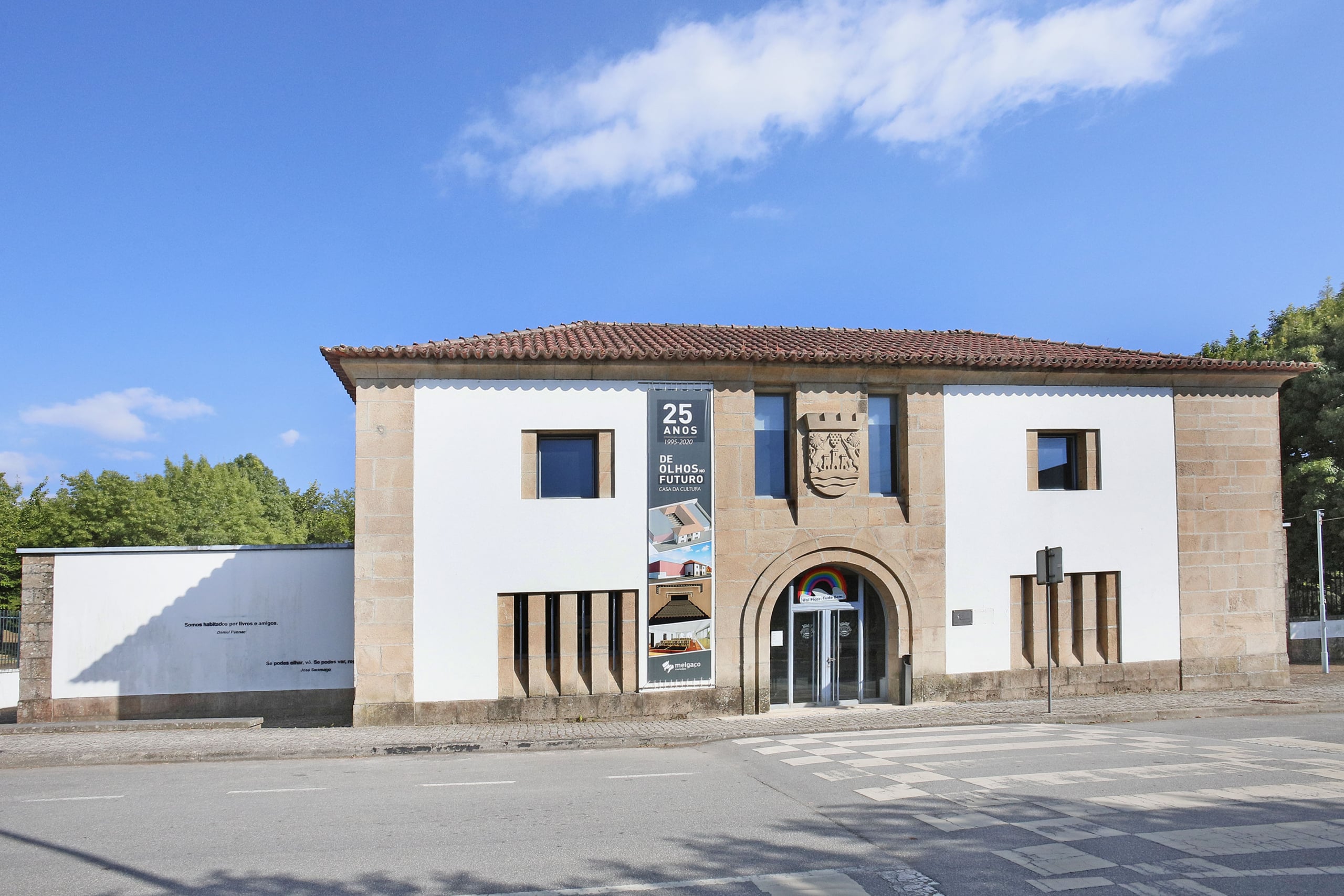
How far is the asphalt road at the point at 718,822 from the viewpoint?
19.8ft

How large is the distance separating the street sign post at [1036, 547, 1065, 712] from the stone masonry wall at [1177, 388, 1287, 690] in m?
2.64

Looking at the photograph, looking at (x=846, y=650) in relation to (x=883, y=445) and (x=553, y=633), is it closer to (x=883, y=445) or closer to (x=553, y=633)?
(x=883, y=445)

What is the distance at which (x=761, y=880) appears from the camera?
596cm

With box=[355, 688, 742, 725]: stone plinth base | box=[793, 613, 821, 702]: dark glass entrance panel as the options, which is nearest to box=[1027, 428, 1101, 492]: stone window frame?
box=[793, 613, 821, 702]: dark glass entrance panel

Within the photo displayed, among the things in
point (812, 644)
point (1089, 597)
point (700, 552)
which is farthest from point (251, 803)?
point (1089, 597)

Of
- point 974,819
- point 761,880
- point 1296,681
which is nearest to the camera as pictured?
point 761,880

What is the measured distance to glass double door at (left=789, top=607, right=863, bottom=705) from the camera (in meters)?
15.5

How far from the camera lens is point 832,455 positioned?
1525 centimetres

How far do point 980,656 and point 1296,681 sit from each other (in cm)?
779

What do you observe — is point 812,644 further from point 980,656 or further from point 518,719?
point 518,719

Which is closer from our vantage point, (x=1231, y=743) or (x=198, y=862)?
(x=198, y=862)

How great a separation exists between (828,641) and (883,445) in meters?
3.71

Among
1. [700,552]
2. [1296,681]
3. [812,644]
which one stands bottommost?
[1296,681]

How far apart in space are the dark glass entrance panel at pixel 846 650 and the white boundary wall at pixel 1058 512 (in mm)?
1635
